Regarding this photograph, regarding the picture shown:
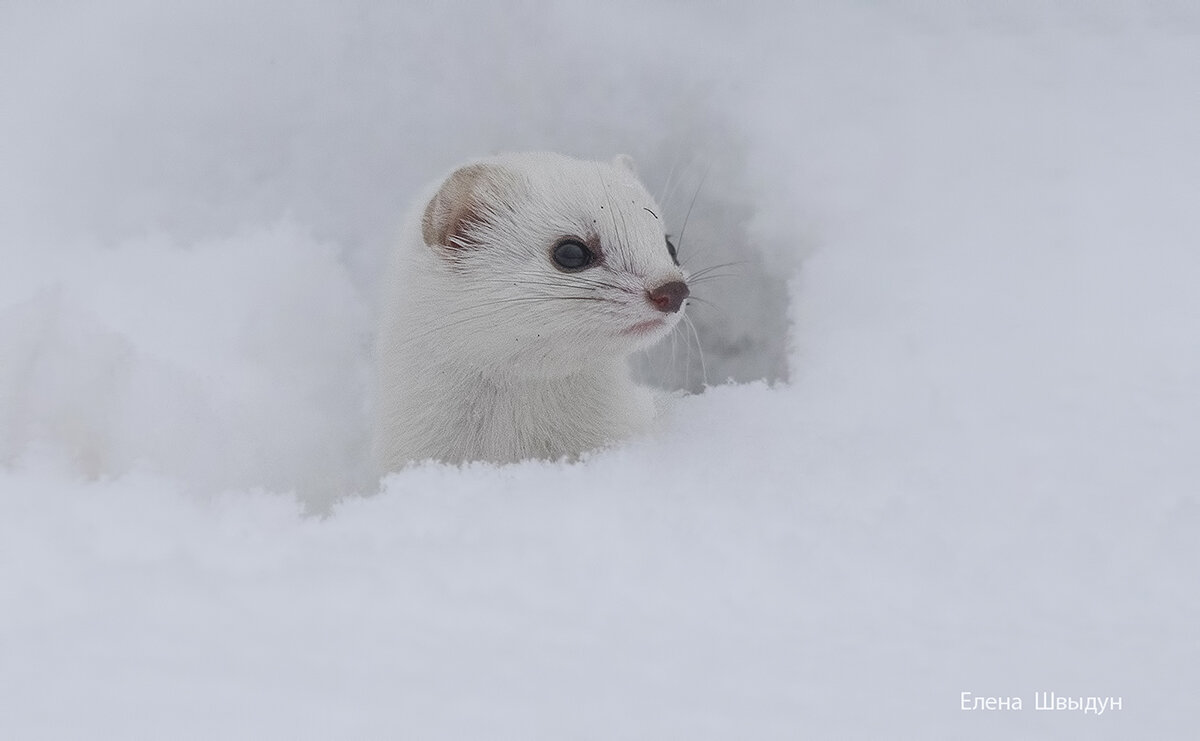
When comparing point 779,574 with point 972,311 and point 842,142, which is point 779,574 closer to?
point 972,311

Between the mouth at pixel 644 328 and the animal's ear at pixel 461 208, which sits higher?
the animal's ear at pixel 461 208

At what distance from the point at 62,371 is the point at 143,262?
0.59 m

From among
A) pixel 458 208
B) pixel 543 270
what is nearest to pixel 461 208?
pixel 458 208

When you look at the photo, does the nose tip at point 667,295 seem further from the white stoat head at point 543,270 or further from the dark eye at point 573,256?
the dark eye at point 573,256

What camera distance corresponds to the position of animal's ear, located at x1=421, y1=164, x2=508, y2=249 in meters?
2.21

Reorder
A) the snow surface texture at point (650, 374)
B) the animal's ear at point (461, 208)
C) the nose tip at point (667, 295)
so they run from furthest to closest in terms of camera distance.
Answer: the animal's ear at point (461, 208) → the nose tip at point (667, 295) → the snow surface texture at point (650, 374)

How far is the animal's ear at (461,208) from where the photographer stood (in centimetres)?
221

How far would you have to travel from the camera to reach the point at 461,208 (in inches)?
87.0

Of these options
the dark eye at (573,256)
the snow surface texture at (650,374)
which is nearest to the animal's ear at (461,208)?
the dark eye at (573,256)

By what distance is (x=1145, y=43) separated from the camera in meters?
2.65

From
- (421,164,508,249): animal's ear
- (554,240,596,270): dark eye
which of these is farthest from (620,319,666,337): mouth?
(421,164,508,249): animal's ear

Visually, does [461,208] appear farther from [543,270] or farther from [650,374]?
[650,374]

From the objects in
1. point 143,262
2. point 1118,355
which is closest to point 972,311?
point 1118,355

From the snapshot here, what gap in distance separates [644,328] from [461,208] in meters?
0.50
